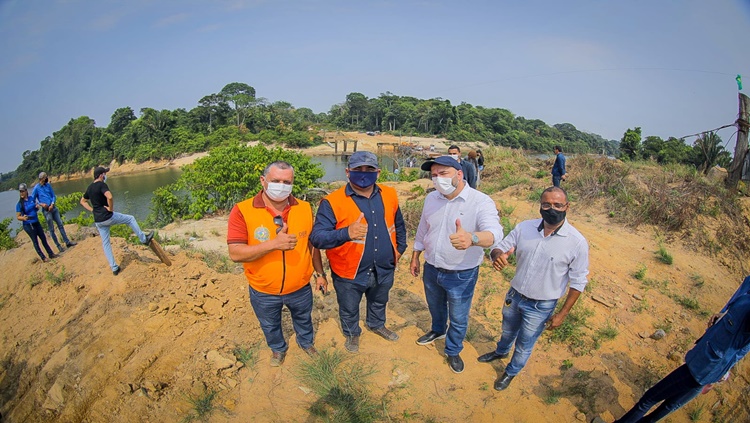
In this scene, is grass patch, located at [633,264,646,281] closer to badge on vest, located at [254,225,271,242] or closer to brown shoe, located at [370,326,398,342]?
brown shoe, located at [370,326,398,342]

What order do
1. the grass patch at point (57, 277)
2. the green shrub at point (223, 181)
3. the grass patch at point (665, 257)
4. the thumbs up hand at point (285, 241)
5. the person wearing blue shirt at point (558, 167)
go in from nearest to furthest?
the thumbs up hand at point (285, 241) → the grass patch at point (57, 277) → the grass patch at point (665, 257) → the person wearing blue shirt at point (558, 167) → the green shrub at point (223, 181)

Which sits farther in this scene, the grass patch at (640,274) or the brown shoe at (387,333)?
the grass patch at (640,274)

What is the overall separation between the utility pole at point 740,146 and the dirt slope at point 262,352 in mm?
3001

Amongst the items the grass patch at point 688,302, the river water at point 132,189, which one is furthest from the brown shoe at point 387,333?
the river water at point 132,189

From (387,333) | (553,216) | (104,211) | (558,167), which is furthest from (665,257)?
(104,211)

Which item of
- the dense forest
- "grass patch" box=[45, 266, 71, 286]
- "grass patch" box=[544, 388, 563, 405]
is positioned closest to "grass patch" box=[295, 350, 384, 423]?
"grass patch" box=[544, 388, 563, 405]

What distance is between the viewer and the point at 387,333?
10.8 ft

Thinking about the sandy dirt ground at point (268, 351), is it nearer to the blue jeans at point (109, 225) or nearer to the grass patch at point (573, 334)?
the grass patch at point (573, 334)

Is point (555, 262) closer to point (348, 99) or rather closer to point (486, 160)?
point (486, 160)

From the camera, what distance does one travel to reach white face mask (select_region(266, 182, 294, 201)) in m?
2.43

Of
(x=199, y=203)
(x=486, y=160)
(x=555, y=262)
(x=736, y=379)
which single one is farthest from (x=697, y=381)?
(x=486, y=160)

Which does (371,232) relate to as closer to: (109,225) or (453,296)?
(453,296)

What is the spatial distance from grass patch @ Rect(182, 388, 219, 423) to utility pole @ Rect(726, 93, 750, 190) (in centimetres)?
983

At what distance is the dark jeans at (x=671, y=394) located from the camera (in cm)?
209
